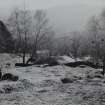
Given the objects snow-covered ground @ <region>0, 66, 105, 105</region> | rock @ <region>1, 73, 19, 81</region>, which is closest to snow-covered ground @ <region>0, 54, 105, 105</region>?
snow-covered ground @ <region>0, 66, 105, 105</region>

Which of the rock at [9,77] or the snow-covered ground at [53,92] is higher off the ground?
the rock at [9,77]

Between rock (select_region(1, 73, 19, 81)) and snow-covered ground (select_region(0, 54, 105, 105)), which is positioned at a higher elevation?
rock (select_region(1, 73, 19, 81))

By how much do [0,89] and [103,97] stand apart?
6.29m

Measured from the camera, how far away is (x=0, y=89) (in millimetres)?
16203

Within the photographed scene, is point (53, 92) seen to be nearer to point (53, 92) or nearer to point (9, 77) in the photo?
point (53, 92)

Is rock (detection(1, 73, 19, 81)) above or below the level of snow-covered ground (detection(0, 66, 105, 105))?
above

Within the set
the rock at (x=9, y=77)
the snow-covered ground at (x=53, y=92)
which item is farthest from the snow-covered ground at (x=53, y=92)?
the rock at (x=9, y=77)

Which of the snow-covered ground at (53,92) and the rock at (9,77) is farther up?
the rock at (9,77)

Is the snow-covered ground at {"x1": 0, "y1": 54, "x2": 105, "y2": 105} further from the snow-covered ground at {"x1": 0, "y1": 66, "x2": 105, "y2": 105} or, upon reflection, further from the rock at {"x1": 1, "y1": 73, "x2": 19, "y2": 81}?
the rock at {"x1": 1, "y1": 73, "x2": 19, "y2": 81}

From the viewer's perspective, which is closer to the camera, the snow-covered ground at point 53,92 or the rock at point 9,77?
the snow-covered ground at point 53,92

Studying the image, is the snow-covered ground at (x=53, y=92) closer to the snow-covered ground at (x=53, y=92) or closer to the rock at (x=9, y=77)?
the snow-covered ground at (x=53, y=92)

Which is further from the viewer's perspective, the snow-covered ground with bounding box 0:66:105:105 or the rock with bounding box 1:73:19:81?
the rock with bounding box 1:73:19:81

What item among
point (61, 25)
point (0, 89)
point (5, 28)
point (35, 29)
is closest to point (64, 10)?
point (61, 25)

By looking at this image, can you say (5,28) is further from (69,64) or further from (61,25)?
(61,25)
